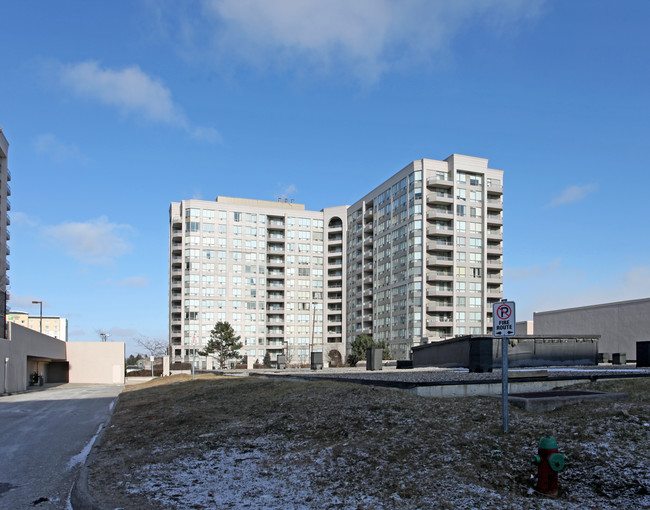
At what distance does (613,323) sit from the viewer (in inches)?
2761

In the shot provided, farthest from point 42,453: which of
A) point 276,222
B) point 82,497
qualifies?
point 276,222

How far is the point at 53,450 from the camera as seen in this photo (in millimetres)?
13836

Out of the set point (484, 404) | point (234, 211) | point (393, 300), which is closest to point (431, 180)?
point (393, 300)

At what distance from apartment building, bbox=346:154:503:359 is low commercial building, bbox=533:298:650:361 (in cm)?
1469

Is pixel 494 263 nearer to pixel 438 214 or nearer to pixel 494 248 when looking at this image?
pixel 494 248

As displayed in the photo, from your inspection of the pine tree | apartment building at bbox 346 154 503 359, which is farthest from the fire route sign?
the pine tree

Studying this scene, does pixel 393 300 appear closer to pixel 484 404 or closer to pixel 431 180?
pixel 431 180

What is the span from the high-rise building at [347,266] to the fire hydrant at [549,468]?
81934 mm

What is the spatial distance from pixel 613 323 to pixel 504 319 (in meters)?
69.0

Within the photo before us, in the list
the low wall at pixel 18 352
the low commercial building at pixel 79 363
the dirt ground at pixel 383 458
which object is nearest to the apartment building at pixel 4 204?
the low commercial building at pixel 79 363

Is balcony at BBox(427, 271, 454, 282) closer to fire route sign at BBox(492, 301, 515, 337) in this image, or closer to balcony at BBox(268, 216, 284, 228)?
balcony at BBox(268, 216, 284, 228)

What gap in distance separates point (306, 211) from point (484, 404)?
11317 centimetres

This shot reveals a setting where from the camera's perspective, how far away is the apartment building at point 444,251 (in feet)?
302

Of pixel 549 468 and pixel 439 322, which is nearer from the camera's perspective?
pixel 549 468
